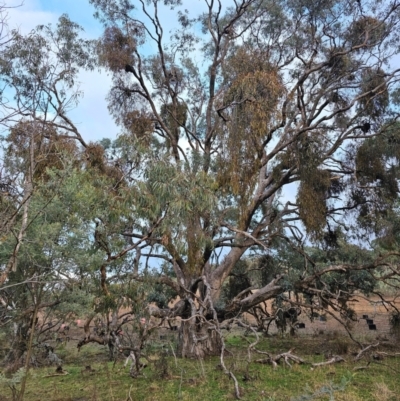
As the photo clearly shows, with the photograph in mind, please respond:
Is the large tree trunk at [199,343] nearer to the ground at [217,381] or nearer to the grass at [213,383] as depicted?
the ground at [217,381]

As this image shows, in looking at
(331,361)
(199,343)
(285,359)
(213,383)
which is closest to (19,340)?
(213,383)

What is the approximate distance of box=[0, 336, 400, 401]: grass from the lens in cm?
519

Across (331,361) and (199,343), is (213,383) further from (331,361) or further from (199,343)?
(199,343)

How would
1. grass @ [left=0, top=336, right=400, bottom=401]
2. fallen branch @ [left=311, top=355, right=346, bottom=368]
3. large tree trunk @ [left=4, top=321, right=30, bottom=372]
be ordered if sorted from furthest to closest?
fallen branch @ [left=311, top=355, right=346, bottom=368]
large tree trunk @ [left=4, top=321, right=30, bottom=372]
grass @ [left=0, top=336, right=400, bottom=401]

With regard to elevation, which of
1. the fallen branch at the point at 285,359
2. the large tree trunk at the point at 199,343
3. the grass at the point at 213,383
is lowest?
the grass at the point at 213,383

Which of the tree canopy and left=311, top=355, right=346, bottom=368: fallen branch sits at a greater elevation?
the tree canopy

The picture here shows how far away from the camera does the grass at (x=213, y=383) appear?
17.0ft

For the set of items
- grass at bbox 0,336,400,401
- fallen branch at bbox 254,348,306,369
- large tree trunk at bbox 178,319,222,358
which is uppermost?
large tree trunk at bbox 178,319,222,358

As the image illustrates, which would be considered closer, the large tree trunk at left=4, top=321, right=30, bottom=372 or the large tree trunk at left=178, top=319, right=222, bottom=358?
the large tree trunk at left=4, top=321, right=30, bottom=372

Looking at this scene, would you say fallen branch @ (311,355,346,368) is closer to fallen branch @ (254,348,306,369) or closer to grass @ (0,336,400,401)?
grass @ (0,336,400,401)

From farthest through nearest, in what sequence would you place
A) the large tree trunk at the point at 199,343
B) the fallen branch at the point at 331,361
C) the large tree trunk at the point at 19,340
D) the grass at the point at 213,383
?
1. the large tree trunk at the point at 199,343
2. the fallen branch at the point at 331,361
3. the large tree trunk at the point at 19,340
4. the grass at the point at 213,383

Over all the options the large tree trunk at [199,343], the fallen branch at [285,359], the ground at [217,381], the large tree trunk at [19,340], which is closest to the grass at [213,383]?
the ground at [217,381]

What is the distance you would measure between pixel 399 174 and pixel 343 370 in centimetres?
409

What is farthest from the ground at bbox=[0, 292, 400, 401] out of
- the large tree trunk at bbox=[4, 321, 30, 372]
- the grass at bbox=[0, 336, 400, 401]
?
the large tree trunk at bbox=[4, 321, 30, 372]
